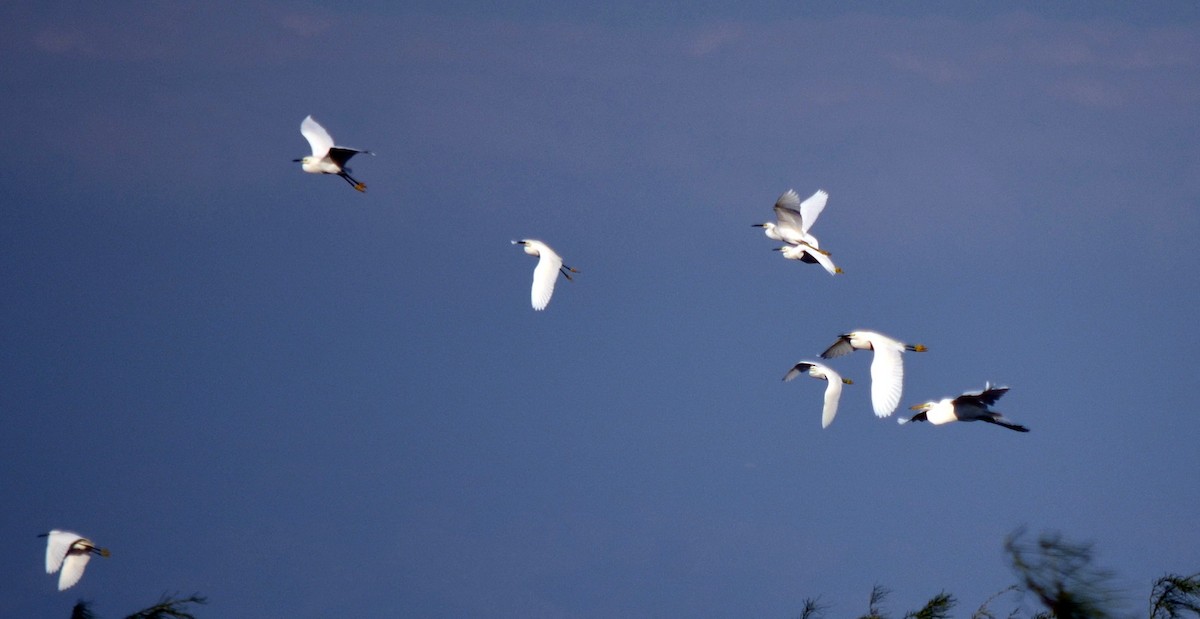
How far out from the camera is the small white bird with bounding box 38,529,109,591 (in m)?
21.5

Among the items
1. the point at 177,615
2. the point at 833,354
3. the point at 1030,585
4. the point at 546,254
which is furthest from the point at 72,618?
the point at 546,254

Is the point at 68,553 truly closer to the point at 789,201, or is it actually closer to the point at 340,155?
the point at 340,155

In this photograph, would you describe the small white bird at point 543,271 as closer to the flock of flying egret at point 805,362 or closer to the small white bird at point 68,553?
the flock of flying egret at point 805,362

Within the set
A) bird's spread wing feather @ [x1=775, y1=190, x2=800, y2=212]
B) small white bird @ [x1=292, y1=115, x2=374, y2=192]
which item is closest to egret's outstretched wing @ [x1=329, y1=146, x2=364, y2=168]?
small white bird @ [x1=292, y1=115, x2=374, y2=192]

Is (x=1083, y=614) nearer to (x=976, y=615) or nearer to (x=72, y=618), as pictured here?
(x=976, y=615)

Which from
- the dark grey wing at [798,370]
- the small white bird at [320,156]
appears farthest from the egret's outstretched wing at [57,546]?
the dark grey wing at [798,370]

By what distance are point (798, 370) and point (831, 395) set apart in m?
0.86

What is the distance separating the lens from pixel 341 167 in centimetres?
2425

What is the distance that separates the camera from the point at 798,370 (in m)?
24.3

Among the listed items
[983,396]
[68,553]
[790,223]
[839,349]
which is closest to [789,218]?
[790,223]

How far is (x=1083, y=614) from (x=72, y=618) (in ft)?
25.0

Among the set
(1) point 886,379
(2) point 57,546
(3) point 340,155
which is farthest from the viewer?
(3) point 340,155

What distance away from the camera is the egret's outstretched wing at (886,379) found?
17938 millimetres

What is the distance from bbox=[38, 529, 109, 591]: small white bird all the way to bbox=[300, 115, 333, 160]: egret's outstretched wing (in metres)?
7.89
